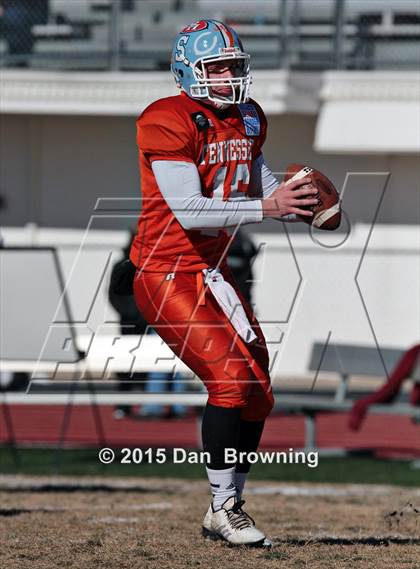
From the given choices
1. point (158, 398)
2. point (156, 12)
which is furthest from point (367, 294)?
point (158, 398)

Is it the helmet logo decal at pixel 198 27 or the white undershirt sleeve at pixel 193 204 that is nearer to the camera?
the white undershirt sleeve at pixel 193 204

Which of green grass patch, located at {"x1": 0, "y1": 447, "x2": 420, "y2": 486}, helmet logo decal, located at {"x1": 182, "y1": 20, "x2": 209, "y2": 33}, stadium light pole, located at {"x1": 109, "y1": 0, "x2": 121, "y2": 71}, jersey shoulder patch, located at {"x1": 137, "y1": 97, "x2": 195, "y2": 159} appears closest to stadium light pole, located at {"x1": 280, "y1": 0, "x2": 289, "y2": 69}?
stadium light pole, located at {"x1": 109, "y1": 0, "x2": 121, "y2": 71}

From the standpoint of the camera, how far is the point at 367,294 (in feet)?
43.8

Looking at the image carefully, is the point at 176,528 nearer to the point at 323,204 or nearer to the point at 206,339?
the point at 206,339

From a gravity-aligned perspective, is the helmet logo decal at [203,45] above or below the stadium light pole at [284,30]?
above

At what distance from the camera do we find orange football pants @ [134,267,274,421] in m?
4.80

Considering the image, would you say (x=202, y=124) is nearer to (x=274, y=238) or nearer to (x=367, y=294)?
(x=367, y=294)

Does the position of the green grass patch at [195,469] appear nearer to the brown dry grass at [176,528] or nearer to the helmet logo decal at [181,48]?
the brown dry grass at [176,528]

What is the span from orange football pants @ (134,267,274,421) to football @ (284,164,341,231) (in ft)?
1.40

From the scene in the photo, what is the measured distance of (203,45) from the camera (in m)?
5.00

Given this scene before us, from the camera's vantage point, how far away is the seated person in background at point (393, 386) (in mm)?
9594

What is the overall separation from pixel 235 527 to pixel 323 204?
128 cm

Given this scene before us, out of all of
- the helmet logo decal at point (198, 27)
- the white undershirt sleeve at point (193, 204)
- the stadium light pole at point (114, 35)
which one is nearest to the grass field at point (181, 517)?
the white undershirt sleeve at point (193, 204)

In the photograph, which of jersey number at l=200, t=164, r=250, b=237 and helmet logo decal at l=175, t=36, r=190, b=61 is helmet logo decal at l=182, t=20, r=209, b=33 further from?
jersey number at l=200, t=164, r=250, b=237
